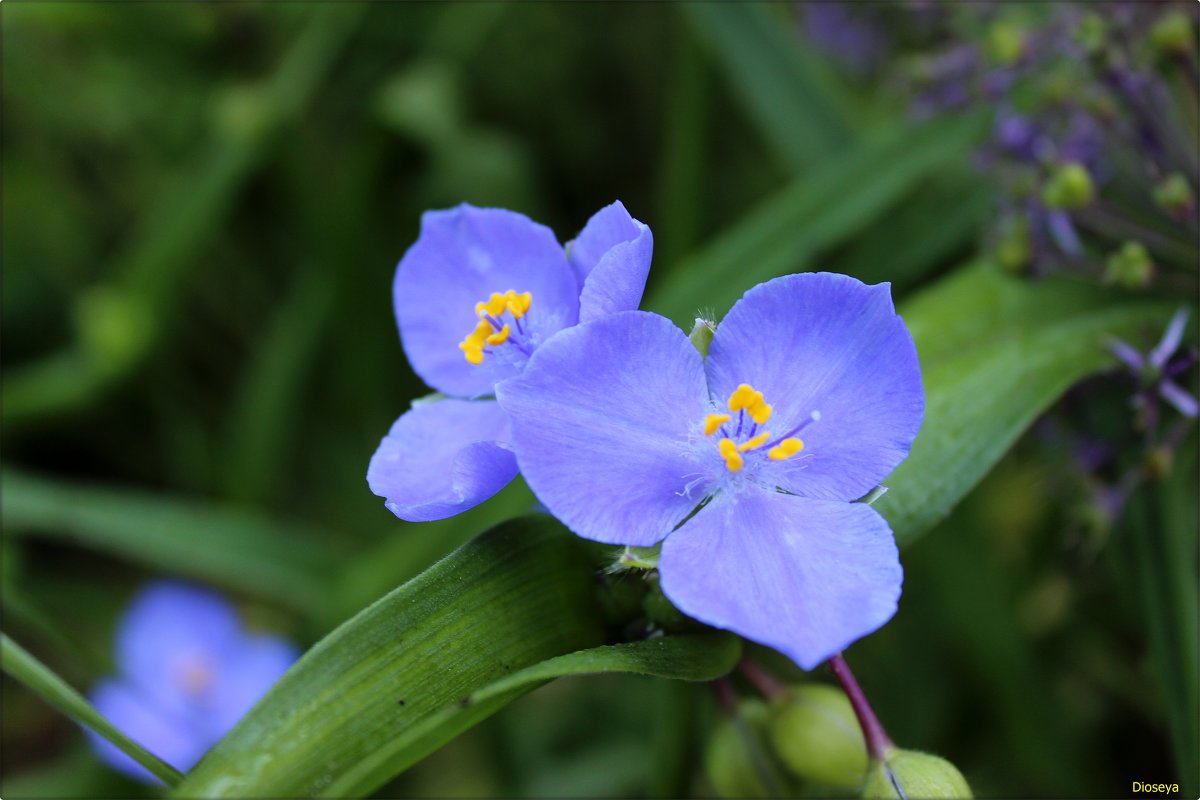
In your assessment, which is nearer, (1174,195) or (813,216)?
(1174,195)

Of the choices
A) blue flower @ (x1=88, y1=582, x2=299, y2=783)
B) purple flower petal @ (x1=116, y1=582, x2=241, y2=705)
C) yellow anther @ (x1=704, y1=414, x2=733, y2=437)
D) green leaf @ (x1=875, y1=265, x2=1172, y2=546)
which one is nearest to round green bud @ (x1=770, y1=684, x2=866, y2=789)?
green leaf @ (x1=875, y1=265, x2=1172, y2=546)

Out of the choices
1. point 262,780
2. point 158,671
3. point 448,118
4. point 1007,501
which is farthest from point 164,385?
point 1007,501

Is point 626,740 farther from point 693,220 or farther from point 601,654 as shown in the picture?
point 601,654

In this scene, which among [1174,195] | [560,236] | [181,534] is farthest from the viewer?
[560,236]

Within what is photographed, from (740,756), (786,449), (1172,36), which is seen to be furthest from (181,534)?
(1172,36)

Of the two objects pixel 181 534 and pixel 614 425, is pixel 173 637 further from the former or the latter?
pixel 614 425

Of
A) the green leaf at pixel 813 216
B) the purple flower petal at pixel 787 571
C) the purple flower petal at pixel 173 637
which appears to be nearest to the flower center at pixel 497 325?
the purple flower petal at pixel 787 571

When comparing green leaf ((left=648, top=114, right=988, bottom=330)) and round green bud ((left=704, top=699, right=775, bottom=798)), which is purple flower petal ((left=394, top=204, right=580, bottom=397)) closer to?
round green bud ((left=704, top=699, right=775, bottom=798))
